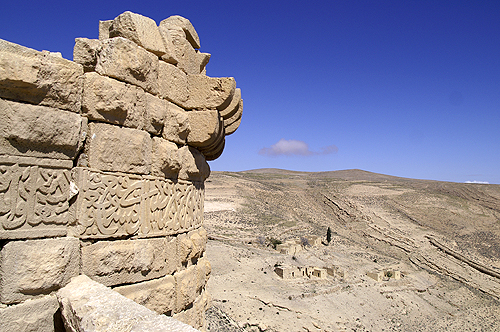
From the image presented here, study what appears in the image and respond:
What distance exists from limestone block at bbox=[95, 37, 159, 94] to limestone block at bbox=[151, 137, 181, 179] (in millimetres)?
575

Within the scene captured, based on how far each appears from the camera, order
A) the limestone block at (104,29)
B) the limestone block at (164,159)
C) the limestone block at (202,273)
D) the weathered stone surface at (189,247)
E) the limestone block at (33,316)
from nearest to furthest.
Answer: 1. the limestone block at (33,316)
2. the limestone block at (164,159)
3. the limestone block at (104,29)
4. the weathered stone surface at (189,247)
5. the limestone block at (202,273)

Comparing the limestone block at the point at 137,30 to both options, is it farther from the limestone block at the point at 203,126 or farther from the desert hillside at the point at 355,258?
the desert hillside at the point at 355,258

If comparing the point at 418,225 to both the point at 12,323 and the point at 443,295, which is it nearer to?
the point at 443,295

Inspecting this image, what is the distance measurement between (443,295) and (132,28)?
2270 centimetres

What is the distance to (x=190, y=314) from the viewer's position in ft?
12.2

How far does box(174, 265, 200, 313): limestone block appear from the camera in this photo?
3.49m

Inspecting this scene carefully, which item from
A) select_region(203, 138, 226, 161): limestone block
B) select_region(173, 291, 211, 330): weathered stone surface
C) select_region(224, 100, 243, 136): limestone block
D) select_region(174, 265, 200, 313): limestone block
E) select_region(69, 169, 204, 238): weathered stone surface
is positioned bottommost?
select_region(173, 291, 211, 330): weathered stone surface

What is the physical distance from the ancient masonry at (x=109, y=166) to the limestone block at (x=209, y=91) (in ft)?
0.04

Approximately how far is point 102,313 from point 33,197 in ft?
3.35

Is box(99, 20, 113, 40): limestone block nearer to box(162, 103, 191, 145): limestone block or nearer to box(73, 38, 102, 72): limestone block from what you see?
box(73, 38, 102, 72): limestone block

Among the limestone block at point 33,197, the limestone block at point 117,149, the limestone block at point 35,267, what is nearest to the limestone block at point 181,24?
the limestone block at point 117,149

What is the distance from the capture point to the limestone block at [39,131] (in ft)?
7.55

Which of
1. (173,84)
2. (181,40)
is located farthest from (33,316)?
(181,40)

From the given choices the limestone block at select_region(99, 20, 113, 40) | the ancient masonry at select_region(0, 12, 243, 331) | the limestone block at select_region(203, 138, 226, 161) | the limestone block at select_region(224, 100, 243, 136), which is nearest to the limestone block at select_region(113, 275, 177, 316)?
the ancient masonry at select_region(0, 12, 243, 331)
